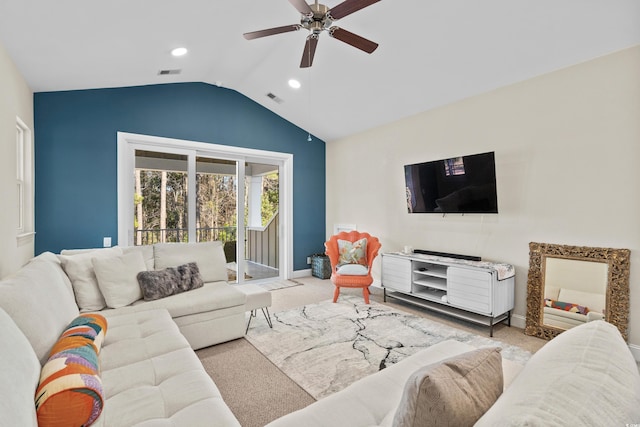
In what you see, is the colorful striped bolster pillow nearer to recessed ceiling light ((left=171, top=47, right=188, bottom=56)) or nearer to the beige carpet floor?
the beige carpet floor

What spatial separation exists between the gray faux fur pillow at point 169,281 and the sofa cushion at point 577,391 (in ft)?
9.12

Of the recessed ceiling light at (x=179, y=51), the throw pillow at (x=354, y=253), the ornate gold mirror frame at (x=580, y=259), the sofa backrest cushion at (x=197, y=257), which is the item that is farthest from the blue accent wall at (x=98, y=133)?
the ornate gold mirror frame at (x=580, y=259)

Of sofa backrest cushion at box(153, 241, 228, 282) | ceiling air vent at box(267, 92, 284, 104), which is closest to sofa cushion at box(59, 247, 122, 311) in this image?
sofa backrest cushion at box(153, 241, 228, 282)

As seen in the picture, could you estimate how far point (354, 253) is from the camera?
4457 mm

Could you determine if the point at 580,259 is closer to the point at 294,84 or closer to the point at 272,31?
the point at 272,31

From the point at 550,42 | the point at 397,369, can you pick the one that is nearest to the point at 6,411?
the point at 397,369

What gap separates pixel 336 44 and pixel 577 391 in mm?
3630

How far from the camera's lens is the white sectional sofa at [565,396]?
2.02ft

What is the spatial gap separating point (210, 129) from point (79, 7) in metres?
2.65

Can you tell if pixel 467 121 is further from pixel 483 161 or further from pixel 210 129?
pixel 210 129

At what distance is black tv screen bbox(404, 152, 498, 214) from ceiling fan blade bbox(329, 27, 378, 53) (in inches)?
68.4

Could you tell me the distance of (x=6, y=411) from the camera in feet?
2.71

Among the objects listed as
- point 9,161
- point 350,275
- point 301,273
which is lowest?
point 301,273

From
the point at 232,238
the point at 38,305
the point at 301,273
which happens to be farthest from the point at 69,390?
the point at 301,273
